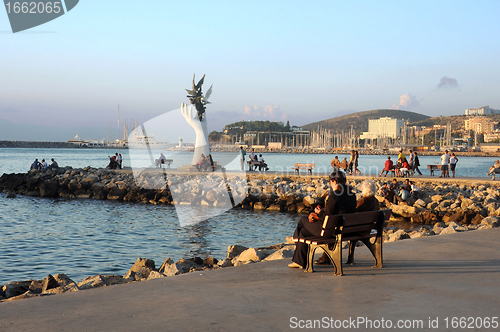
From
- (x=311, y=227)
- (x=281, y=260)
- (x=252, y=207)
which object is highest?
(x=311, y=227)

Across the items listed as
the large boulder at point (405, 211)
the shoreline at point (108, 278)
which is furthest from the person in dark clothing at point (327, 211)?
the large boulder at point (405, 211)

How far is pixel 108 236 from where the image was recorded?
606 inches

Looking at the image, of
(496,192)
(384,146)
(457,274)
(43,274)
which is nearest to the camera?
(457,274)

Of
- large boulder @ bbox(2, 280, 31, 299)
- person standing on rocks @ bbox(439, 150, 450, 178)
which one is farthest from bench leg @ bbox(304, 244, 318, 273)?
person standing on rocks @ bbox(439, 150, 450, 178)

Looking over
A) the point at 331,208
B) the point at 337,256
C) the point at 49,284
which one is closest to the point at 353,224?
the point at 331,208

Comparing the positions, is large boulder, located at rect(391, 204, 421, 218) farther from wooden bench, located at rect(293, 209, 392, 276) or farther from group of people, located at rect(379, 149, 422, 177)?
wooden bench, located at rect(293, 209, 392, 276)

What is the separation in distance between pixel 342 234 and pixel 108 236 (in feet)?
37.6

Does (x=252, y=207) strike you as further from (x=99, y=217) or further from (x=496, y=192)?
(x=496, y=192)

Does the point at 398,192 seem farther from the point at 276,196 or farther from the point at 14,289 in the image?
the point at 14,289

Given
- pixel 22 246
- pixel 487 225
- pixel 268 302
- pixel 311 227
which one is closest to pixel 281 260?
pixel 311 227

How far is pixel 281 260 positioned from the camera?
6.73 metres

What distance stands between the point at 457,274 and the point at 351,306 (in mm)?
2169

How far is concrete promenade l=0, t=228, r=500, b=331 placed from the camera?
12.7ft

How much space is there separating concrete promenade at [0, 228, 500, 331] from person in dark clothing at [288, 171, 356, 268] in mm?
248
